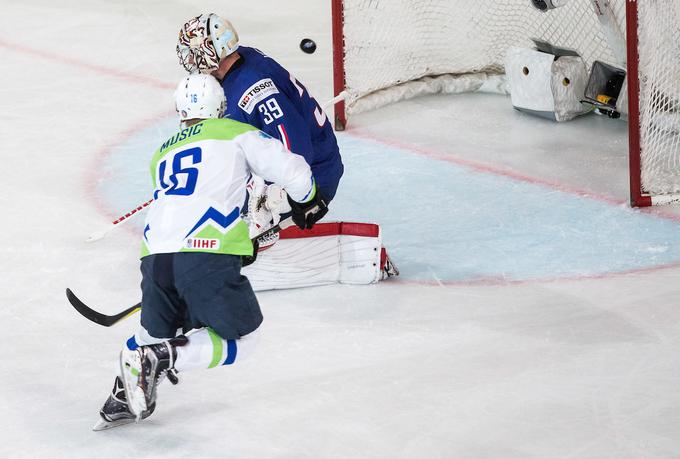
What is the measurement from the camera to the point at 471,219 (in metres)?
4.26

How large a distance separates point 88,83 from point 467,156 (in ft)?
7.10

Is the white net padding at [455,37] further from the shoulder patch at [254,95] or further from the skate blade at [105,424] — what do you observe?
the skate blade at [105,424]

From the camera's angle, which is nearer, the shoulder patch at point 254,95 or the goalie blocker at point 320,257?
the shoulder patch at point 254,95

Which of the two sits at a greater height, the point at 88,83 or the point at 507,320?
the point at 88,83

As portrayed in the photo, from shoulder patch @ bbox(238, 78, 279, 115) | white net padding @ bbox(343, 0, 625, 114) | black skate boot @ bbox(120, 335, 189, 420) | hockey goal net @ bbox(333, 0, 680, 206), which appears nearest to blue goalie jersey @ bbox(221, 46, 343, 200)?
shoulder patch @ bbox(238, 78, 279, 115)

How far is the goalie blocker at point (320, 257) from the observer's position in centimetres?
365

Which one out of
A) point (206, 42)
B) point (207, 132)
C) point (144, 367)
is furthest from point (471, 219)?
point (144, 367)

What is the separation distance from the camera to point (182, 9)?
23.7 ft

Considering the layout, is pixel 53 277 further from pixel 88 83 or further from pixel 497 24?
pixel 497 24

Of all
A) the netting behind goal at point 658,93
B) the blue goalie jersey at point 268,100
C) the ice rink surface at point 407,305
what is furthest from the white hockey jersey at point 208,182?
the netting behind goal at point 658,93

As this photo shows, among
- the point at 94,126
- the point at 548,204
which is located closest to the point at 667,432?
the point at 548,204

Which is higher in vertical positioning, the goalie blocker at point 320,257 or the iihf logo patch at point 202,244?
the iihf logo patch at point 202,244

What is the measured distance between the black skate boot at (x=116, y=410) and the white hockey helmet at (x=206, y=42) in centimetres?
106

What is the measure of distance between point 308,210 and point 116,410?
685 millimetres
